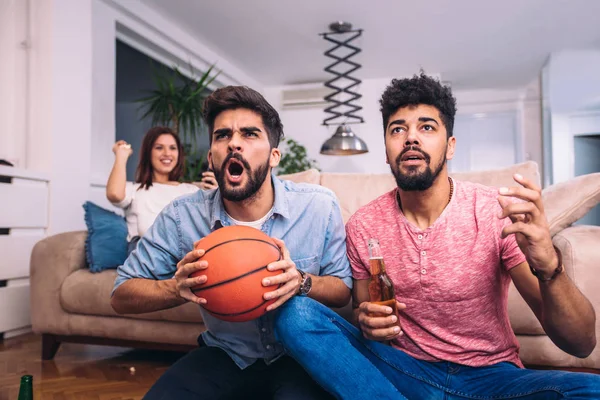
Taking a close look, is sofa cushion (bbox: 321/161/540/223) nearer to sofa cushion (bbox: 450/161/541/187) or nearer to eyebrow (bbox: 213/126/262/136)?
sofa cushion (bbox: 450/161/541/187)

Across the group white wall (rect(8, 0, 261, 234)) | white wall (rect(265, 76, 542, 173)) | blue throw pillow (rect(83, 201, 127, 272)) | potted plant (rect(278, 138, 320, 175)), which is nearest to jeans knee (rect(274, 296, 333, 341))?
blue throw pillow (rect(83, 201, 127, 272))

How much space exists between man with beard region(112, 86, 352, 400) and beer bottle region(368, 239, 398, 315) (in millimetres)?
191

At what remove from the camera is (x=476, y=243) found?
146 cm

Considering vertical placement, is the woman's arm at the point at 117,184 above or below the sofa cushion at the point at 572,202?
above

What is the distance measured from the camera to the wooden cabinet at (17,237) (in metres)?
3.28

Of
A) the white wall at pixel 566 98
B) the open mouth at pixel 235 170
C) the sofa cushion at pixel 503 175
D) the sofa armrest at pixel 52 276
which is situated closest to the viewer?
the open mouth at pixel 235 170

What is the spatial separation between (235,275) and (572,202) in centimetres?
169

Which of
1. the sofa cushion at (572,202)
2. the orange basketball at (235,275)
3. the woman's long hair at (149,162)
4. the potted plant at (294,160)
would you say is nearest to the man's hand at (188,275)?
the orange basketball at (235,275)

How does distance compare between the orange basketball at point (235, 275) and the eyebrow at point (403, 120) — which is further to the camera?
the eyebrow at point (403, 120)

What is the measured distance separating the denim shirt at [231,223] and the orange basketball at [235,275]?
0.30 metres

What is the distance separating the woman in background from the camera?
300 cm

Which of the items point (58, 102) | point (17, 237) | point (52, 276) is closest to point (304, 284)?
point (52, 276)

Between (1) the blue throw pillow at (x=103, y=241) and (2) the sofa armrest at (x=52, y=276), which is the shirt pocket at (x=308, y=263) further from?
(2) the sofa armrest at (x=52, y=276)

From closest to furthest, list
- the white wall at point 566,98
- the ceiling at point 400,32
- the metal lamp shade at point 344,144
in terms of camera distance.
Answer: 1. the ceiling at point 400,32
2. the metal lamp shade at point 344,144
3. the white wall at point 566,98
